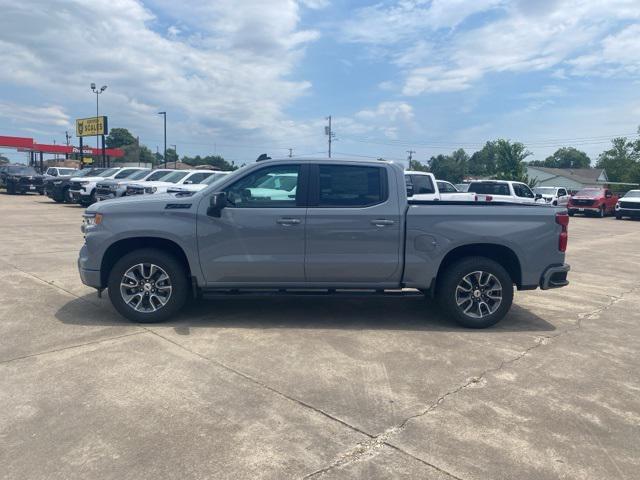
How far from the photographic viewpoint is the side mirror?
5.48 m

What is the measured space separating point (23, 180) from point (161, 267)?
30202 millimetres

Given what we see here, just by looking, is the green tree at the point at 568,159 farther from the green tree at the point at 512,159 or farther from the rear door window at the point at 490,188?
the rear door window at the point at 490,188

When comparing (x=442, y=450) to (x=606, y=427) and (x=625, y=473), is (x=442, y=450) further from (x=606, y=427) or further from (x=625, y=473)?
(x=606, y=427)

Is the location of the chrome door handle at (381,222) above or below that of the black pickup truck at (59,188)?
below

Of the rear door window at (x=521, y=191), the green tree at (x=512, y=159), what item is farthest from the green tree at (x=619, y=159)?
the rear door window at (x=521, y=191)

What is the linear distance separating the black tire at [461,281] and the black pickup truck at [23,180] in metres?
31.1

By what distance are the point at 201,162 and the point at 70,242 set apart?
308 feet

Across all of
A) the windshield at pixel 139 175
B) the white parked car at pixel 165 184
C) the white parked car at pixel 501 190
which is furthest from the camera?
the windshield at pixel 139 175

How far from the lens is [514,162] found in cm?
4397

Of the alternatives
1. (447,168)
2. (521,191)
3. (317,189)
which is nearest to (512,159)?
(521,191)

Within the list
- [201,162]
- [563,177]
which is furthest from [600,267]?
[201,162]

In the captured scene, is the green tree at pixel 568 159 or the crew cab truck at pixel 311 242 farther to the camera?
the green tree at pixel 568 159

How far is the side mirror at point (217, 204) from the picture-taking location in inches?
216

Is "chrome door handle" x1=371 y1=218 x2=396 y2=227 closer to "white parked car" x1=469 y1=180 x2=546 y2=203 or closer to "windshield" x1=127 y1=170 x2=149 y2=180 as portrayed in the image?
"white parked car" x1=469 y1=180 x2=546 y2=203
